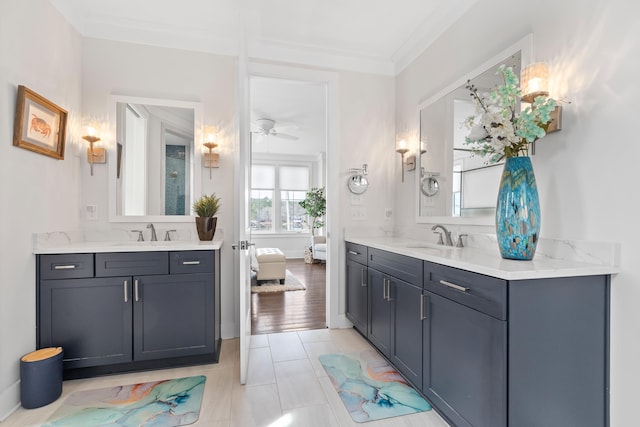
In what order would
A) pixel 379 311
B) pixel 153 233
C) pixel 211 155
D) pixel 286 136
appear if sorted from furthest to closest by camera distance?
pixel 286 136 < pixel 211 155 < pixel 153 233 < pixel 379 311

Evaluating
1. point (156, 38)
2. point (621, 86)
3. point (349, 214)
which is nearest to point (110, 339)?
point (349, 214)

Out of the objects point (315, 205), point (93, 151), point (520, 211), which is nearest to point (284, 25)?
point (93, 151)

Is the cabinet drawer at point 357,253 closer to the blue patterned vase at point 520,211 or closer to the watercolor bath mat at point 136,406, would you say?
the blue patterned vase at point 520,211

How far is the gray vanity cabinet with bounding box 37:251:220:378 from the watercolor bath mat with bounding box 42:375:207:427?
0.22 meters

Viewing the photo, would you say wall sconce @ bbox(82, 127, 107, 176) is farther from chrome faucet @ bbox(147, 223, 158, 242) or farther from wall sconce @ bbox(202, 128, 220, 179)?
wall sconce @ bbox(202, 128, 220, 179)

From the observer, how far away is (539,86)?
5.49 ft

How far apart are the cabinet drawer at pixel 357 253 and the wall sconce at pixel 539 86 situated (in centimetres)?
159

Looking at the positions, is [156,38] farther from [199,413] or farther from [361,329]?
[361,329]

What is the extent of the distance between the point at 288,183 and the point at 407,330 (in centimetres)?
663

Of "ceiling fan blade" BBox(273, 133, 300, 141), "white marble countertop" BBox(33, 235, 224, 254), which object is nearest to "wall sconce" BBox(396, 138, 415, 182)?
"white marble countertop" BBox(33, 235, 224, 254)

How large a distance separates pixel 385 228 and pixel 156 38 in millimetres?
2832

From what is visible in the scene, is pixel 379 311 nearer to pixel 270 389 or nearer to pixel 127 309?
pixel 270 389

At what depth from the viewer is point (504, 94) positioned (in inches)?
62.9

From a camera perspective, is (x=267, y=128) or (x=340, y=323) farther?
(x=267, y=128)
